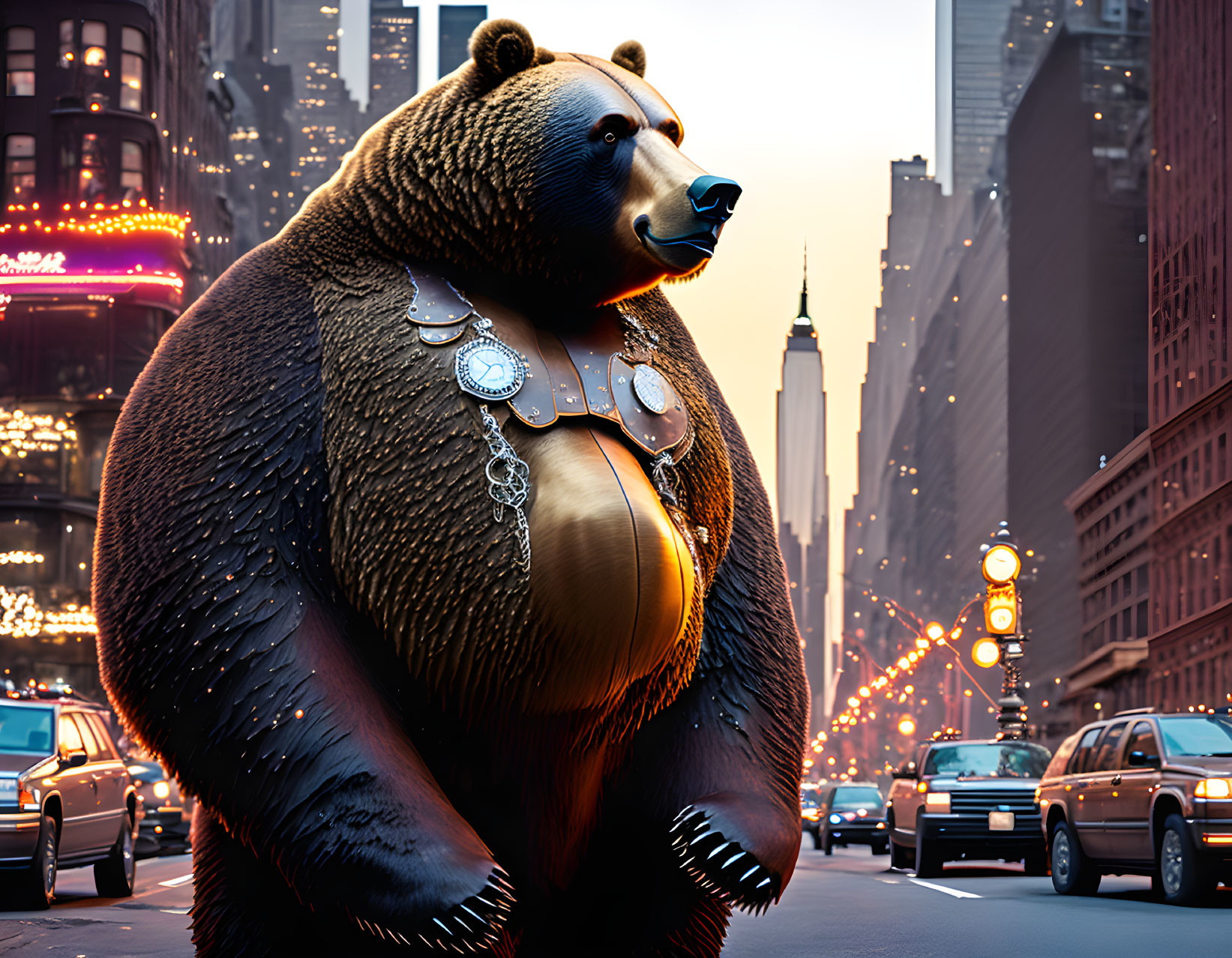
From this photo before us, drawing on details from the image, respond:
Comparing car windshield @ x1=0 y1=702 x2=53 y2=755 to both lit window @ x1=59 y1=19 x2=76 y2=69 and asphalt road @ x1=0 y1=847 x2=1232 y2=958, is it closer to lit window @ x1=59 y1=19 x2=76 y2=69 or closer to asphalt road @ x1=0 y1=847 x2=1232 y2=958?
asphalt road @ x1=0 y1=847 x2=1232 y2=958

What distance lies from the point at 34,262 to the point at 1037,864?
135 feet

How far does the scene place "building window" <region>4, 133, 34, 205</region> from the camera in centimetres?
5131

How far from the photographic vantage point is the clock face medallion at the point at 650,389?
2867 mm

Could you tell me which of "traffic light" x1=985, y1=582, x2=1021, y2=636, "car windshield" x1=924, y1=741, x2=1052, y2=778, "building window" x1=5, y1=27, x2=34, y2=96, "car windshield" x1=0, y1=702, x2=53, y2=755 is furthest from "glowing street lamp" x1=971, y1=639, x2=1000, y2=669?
"building window" x1=5, y1=27, x2=34, y2=96

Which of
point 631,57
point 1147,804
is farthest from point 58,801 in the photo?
point 631,57

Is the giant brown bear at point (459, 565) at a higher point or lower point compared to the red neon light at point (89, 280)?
lower

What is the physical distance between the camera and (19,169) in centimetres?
5169

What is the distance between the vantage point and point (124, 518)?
Result: 10.0 ft

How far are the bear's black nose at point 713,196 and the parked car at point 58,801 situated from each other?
9.94 meters

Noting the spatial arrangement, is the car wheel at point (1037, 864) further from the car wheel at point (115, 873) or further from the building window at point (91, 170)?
the building window at point (91, 170)

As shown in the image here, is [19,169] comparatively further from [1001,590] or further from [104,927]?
[104,927]

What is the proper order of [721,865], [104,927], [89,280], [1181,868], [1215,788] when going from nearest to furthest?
[721,865]
[104,927]
[1215,788]
[1181,868]
[89,280]

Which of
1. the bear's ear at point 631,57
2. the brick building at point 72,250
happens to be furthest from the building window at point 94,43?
the bear's ear at point 631,57

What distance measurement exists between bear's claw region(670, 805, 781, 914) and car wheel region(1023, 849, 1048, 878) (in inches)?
629
